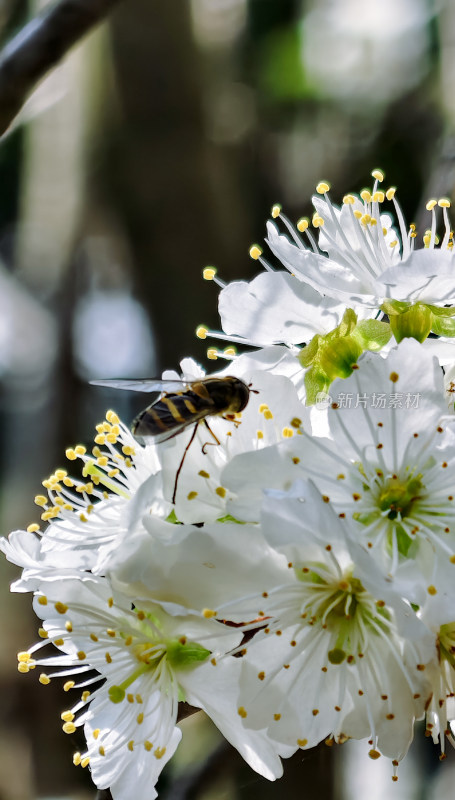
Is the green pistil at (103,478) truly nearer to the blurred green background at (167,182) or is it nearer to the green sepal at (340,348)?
the green sepal at (340,348)

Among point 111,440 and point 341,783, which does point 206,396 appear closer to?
point 111,440

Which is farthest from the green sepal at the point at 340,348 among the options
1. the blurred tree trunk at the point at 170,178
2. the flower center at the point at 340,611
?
the blurred tree trunk at the point at 170,178

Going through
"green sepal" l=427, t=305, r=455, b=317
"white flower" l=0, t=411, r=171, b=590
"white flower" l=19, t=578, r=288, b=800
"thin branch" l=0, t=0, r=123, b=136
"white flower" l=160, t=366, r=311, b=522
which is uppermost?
"thin branch" l=0, t=0, r=123, b=136

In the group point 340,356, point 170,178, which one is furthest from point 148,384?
point 170,178

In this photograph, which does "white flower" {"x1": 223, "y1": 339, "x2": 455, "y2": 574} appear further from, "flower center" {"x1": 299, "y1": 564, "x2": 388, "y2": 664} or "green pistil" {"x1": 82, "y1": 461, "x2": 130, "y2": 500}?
"green pistil" {"x1": 82, "y1": 461, "x2": 130, "y2": 500}

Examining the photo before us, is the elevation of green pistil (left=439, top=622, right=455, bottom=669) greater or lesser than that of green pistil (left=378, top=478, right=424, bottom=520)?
lesser

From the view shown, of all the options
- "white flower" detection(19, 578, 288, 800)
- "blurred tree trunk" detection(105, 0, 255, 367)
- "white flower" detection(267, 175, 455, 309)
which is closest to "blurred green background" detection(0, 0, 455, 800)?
"blurred tree trunk" detection(105, 0, 255, 367)

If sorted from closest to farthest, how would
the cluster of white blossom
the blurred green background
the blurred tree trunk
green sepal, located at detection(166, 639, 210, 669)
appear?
1. the cluster of white blossom
2. green sepal, located at detection(166, 639, 210, 669)
3. the blurred green background
4. the blurred tree trunk
